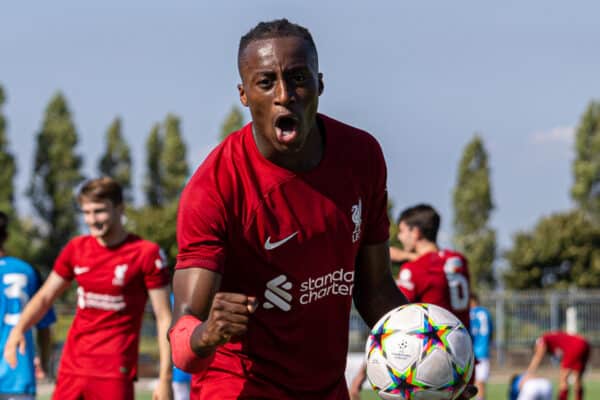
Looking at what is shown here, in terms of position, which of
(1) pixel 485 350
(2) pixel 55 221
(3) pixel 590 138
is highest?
(3) pixel 590 138

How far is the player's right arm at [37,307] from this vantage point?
8.45 m

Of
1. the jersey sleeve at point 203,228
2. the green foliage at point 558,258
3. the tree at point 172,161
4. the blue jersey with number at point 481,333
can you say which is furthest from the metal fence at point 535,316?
the tree at point 172,161

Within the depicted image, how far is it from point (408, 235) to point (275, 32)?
6626 mm

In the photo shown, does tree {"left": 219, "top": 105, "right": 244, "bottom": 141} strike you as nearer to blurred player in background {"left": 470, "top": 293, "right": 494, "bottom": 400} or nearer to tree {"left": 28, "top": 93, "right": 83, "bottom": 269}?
tree {"left": 28, "top": 93, "right": 83, "bottom": 269}

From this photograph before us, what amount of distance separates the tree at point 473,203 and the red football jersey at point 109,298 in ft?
181

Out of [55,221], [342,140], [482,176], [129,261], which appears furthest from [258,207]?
[482,176]

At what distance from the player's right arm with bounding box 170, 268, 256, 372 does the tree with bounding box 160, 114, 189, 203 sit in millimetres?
61036

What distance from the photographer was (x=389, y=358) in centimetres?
462

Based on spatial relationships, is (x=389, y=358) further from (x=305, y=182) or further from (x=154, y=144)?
(x=154, y=144)

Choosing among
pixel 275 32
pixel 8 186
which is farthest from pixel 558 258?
pixel 275 32

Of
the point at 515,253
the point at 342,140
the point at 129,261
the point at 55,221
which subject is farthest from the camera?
the point at 55,221

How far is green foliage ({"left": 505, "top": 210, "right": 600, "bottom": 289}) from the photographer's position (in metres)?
49.0

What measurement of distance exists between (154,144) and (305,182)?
62.3m

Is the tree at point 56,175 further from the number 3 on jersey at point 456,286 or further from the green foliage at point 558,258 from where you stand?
the number 3 on jersey at point 456,286
